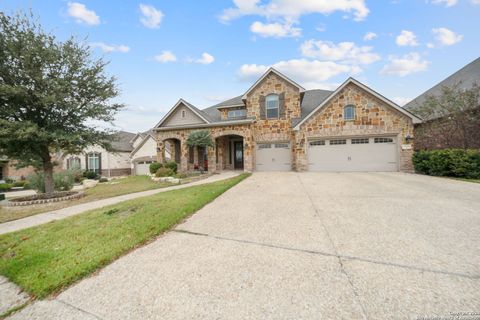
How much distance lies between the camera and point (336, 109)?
44.9ft

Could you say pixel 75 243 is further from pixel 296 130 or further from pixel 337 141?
pixel 337 141

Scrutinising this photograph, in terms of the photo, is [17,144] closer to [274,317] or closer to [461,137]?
[274,317]

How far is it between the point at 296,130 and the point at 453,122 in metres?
9.39

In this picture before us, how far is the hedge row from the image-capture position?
9508mm

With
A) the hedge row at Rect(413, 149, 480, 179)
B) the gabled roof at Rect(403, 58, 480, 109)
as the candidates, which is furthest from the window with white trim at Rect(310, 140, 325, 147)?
the gabled roof at Rect(403, 58, 480, 109)

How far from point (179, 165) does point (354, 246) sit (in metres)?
16.8

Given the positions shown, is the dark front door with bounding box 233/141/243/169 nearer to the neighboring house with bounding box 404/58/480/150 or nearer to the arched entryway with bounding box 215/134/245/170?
the arched entryway with bounding box 215/134/245/170

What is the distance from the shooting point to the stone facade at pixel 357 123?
12.7 meters

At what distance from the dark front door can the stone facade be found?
5.35 meters

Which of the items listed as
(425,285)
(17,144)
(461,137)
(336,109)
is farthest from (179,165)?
(461,137)

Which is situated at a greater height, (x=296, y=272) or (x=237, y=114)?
(x=237, y=114)

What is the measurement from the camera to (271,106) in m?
15.9

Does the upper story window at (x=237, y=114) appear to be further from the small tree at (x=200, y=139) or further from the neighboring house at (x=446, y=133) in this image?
the neighboring house at (x=446, y=133)

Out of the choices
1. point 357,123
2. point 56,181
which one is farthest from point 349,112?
point 56,181
